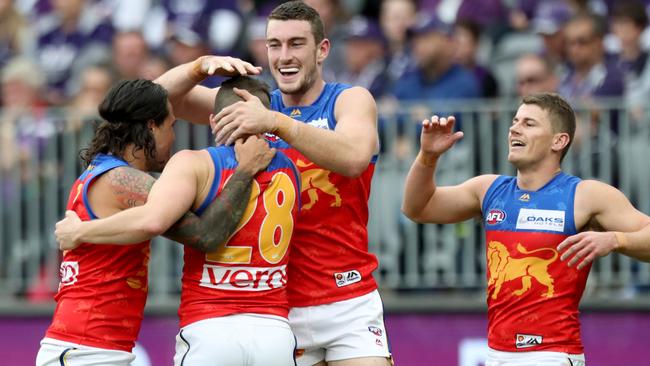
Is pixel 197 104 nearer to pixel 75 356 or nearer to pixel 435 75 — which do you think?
pixel 75 356

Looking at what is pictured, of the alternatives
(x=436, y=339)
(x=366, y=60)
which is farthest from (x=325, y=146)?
(x=366, y=60)

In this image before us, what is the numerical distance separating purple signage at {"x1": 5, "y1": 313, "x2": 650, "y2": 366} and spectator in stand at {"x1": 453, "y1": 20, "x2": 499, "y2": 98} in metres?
2.18

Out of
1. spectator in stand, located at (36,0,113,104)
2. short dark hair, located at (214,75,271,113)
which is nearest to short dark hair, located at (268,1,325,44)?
short dark hair, located at (214,75,271,113)

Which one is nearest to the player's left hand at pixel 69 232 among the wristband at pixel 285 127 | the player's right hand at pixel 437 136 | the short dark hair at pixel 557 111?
the wristband at pixel 285 127

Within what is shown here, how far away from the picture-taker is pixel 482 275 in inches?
416

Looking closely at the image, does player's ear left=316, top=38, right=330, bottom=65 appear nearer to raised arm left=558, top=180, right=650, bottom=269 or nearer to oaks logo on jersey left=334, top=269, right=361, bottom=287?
oaks logo on jersey left=334, top=269, right=361, bottom=287

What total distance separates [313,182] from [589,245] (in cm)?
154

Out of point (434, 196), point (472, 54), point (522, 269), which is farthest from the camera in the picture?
point (472, 54)

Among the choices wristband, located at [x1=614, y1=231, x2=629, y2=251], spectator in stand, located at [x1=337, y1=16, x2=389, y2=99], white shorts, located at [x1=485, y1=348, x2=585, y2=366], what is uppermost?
spectator in stand, located at [x1=337, y1=16, x2=389, y2=99]

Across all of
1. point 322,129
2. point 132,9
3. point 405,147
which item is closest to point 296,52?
point 322,129

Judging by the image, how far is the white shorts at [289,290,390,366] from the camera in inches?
271

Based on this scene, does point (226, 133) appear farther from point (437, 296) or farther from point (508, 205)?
point (437, 296)

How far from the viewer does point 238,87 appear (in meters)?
6.59

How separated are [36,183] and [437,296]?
3674 mm
